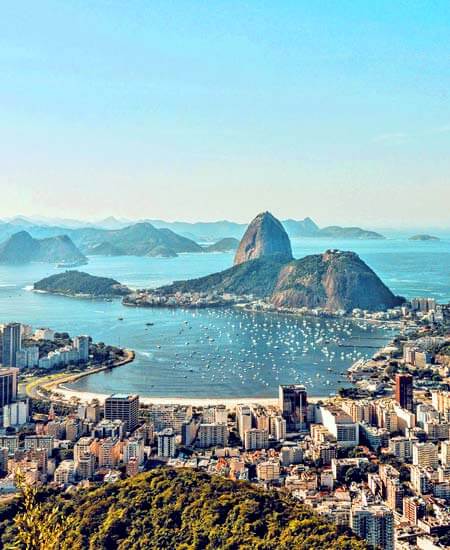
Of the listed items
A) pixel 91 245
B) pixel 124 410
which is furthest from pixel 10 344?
pixel 91 245

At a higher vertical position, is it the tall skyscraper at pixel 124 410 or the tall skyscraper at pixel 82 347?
the tall skyscraper at pixel 82 347

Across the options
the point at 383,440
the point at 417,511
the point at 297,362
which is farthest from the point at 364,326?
the point at 417,511

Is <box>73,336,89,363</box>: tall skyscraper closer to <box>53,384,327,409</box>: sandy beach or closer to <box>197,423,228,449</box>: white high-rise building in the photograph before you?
<box>53,384,327,409</box>: sandy beach

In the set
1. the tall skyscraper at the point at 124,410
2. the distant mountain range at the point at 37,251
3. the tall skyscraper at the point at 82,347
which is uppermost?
the distant mountain range at the point at 37,251

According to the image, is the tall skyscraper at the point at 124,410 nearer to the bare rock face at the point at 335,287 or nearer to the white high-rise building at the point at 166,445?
the white high-rise building at the point at 166,445

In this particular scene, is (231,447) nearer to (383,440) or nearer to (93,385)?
(383,440)

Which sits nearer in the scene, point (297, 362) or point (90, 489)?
point (90, 489)

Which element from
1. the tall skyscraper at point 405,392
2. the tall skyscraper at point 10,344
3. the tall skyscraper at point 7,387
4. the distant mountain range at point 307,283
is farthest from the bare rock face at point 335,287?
the tall skyscraper at point 7,387
